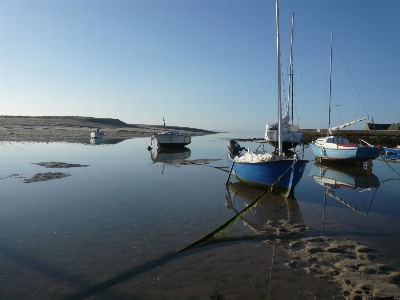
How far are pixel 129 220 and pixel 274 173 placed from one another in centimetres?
677

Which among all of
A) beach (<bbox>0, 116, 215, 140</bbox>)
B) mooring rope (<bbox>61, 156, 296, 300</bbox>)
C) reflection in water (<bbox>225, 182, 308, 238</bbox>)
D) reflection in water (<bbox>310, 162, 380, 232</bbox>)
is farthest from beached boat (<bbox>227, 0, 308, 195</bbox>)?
beach (<bbox>0, 116, 215, 140</bbox>)

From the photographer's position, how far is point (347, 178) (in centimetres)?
1928

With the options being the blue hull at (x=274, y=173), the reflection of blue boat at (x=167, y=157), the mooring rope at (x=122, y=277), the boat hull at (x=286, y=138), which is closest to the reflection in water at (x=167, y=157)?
the reflection of blue boat at (x=167, y=157)

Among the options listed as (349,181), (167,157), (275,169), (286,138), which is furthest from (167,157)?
(275,169)

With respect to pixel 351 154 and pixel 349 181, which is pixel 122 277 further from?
pixel 351 154

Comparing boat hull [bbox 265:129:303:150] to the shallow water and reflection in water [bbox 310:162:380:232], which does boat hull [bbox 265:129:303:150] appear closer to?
reflection in water [bbox 310:162:380:232]

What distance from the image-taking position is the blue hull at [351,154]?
22805 mm

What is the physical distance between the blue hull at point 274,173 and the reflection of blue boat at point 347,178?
431cm

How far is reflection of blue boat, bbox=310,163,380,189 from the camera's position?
17.0 m

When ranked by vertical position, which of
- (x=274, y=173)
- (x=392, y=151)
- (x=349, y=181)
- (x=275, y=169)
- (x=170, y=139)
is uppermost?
(x=170, y=139)

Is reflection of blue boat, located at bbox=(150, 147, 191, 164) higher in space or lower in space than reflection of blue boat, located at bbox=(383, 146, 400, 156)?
lower

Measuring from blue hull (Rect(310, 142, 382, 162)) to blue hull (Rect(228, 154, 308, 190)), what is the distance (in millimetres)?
11834

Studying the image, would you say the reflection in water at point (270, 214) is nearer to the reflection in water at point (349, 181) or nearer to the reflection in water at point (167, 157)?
the reflection in water at point (349, 181)

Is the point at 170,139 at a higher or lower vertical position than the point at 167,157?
higher
